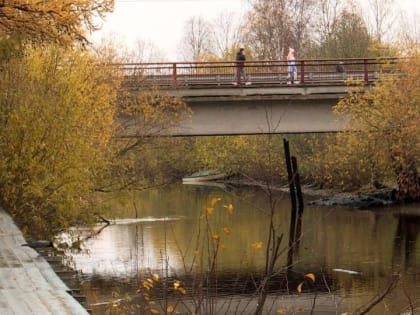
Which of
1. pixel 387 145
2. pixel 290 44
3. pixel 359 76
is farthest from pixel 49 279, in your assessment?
pixel 290 44

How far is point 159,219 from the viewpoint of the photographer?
39312 mm

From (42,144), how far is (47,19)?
3.08 meters

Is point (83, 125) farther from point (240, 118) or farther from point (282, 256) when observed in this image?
point (240, 118)

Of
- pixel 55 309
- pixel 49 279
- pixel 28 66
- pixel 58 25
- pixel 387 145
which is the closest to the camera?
pixel 55 309

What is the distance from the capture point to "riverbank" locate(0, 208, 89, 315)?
11.6 meters

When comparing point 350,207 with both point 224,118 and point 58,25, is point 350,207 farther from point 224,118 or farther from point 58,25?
point 58,25

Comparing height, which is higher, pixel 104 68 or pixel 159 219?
Result: pixel 104 68

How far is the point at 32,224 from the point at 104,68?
14.0 m

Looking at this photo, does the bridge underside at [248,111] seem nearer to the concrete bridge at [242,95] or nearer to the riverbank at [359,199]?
the concrete bridge at [242,95]

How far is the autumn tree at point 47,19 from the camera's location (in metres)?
22.0

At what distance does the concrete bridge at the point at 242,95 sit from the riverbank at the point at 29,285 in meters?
20.2

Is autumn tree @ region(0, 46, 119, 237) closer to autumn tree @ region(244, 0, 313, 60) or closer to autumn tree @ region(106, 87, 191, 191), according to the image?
autumn tree @ region(106, 87, 191, 191)

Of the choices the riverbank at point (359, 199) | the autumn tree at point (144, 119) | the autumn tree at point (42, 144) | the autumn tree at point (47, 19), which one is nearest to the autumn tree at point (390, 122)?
the riverbank at point (359, 199)

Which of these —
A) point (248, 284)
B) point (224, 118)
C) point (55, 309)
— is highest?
point (224, 118)
